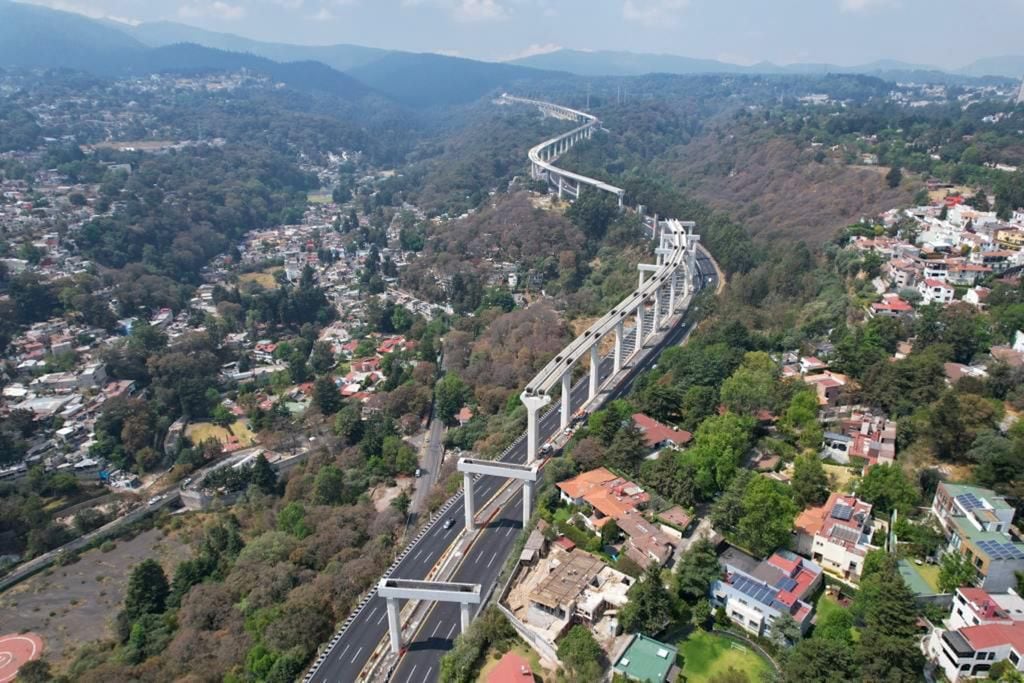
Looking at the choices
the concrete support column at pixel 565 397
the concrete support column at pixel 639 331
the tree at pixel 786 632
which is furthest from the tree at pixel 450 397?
the tree at pixel 786 632

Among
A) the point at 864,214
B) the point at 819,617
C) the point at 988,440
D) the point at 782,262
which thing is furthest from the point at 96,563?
the point at 864,214

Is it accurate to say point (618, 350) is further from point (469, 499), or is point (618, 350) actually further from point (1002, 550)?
point (1002, 550)

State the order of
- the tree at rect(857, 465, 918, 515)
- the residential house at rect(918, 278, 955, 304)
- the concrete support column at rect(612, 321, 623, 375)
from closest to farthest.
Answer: the tree at rect(857, 465, 918, 515) < the residential house at rect(918, 278, 955, 304) < the concrete support column at rect(612, 321, 623, 375)

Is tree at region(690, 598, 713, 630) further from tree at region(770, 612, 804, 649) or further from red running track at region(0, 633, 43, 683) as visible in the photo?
red running track at region(0, 633, 43, 683)

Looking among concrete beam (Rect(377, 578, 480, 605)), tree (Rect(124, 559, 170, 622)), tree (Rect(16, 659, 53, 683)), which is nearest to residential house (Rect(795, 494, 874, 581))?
concrete beam (Rect(377, 578, 480, 605))

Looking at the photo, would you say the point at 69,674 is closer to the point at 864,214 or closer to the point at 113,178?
the point at 864,214

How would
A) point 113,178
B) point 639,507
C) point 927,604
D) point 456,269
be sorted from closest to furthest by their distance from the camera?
point 927,604
point 639,507
point 456,269
point 113,178

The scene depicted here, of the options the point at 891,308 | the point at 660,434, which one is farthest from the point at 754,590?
the point at 891,308
